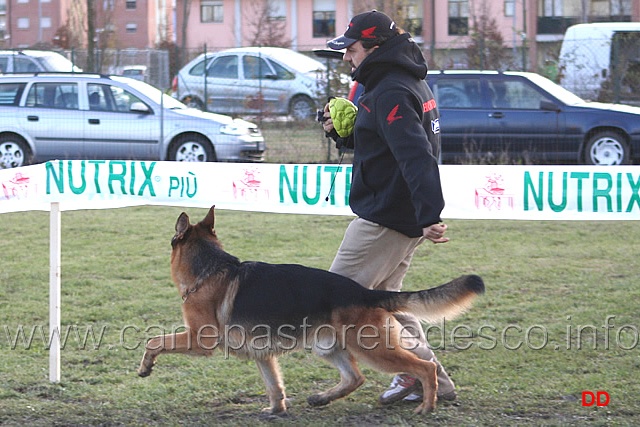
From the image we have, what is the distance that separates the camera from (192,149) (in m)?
14.9

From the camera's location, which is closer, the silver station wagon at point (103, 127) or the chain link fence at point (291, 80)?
the silver station wagon at point (103, 127)

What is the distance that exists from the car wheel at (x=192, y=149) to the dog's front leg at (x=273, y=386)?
10.4 metres

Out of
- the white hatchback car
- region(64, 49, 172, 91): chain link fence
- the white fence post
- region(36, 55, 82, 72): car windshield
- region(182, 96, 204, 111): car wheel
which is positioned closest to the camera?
the white fence post

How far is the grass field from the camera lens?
15.2ft

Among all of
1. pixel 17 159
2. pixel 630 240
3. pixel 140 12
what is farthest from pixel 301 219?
Answer: pixel 140 12

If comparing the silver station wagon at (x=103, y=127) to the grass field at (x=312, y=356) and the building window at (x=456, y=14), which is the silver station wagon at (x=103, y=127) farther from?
the building window at (x=456, y=14)

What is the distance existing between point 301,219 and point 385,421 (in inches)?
265

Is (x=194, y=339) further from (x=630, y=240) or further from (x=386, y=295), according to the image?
(x=630, y=240)

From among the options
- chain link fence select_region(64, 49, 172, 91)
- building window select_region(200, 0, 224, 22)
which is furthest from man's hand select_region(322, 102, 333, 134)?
building window select_region(200, 0, 224, 22)

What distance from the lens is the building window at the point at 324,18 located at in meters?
53.7

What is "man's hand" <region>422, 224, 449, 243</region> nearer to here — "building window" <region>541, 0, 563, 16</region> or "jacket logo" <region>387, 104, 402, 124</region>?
"jacket logo" <region>387, 104, 402, 124</region>

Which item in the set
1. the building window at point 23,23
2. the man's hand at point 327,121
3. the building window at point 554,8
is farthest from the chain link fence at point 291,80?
the building window at point 23,23

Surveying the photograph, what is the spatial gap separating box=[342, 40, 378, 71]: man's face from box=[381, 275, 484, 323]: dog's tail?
3.86 ft

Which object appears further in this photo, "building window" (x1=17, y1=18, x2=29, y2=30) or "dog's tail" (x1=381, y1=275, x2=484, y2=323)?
"building window" (x1=17, y1=18, x2=29, y2=30)
